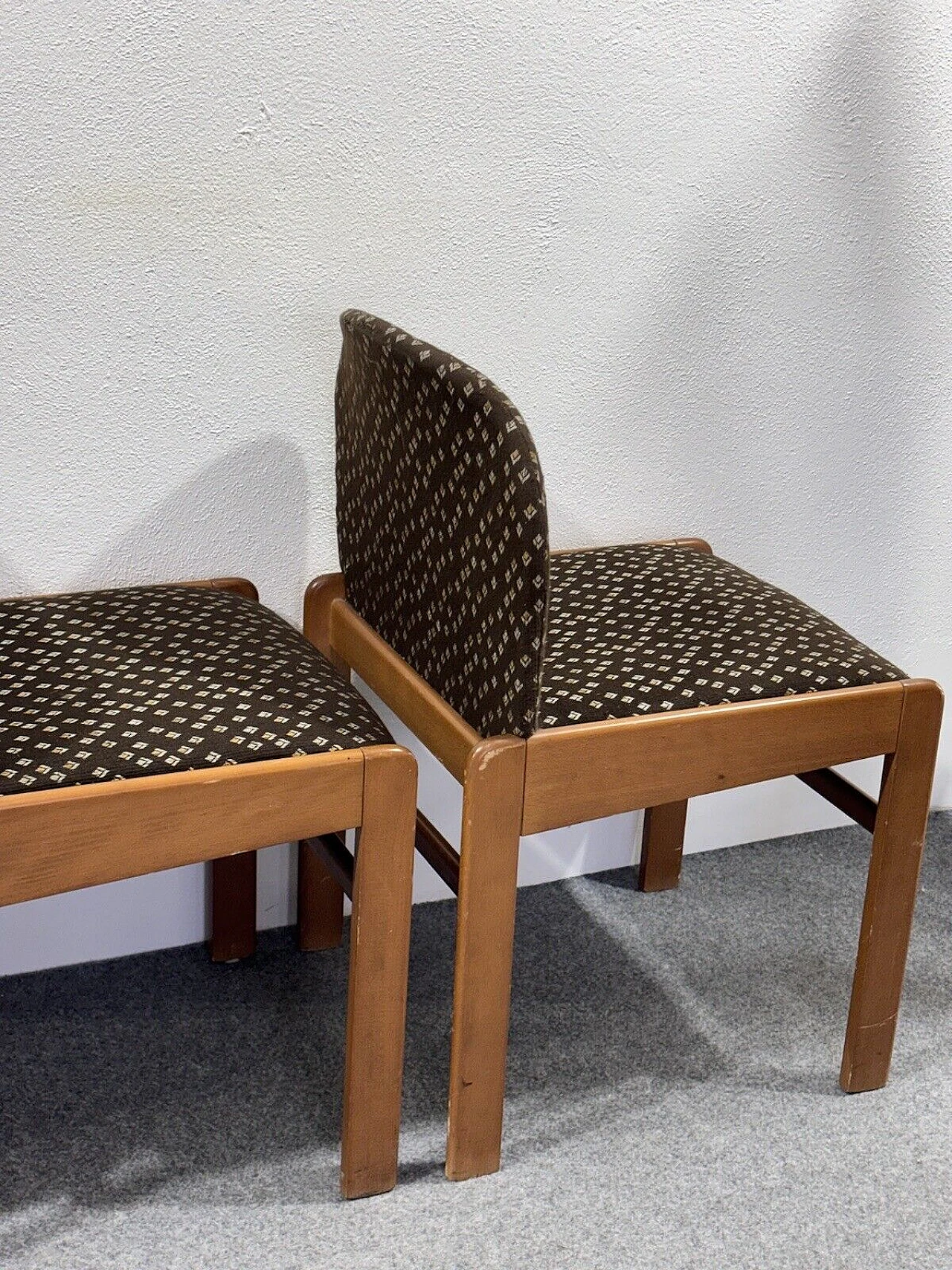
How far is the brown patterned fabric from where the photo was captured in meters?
1.11

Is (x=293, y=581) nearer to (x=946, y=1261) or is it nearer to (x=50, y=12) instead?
(x=50, y=12)

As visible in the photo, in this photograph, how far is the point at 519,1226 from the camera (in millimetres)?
1230

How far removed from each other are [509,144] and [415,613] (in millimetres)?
538

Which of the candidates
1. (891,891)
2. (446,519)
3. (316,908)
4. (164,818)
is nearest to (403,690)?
(446,519)

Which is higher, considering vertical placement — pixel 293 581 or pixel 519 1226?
pixel 293 581

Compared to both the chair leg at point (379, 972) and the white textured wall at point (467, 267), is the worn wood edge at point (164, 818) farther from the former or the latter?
the white textured wall at point (467, 267)

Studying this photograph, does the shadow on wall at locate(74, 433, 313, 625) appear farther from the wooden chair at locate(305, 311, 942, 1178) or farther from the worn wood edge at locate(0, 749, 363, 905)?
the worn wood edge at locate(0, 749, 363, 905)

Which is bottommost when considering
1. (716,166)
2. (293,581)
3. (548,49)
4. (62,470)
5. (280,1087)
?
(280,1087)

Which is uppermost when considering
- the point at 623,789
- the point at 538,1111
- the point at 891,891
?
the point at 623,789

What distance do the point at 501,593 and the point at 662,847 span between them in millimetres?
745

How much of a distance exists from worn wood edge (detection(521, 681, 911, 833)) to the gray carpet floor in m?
0.35

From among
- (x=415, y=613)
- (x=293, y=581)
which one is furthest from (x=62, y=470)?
(x=415, y=613)

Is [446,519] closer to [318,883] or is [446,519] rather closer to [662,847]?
[318,883]

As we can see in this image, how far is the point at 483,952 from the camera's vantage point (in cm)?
122
